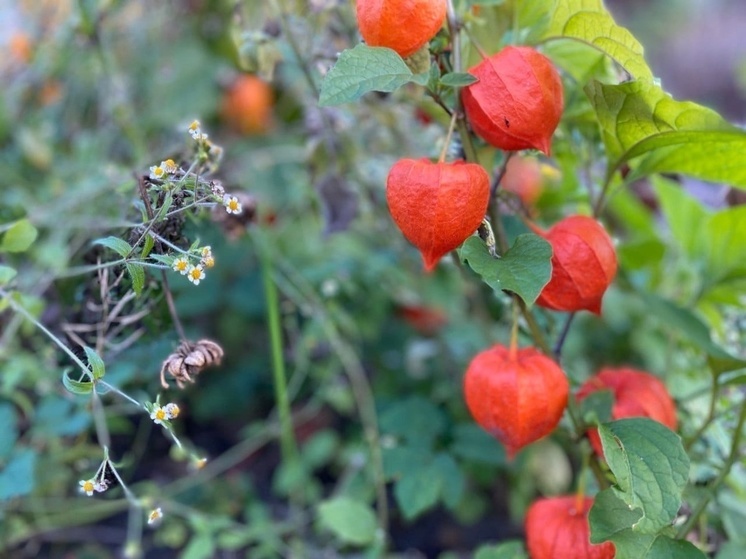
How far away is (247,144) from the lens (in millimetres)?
1696

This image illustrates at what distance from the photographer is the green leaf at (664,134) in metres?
0.58

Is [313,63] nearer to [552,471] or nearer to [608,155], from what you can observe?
[608,155]

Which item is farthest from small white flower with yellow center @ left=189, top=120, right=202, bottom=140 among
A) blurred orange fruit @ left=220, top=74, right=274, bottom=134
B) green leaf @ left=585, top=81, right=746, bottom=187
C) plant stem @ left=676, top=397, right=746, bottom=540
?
blurred orange fruit @ left=220, top=74, right=274, bottom=134

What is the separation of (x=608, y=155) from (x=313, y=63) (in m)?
0.44

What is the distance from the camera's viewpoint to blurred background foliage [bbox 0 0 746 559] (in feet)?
2.90

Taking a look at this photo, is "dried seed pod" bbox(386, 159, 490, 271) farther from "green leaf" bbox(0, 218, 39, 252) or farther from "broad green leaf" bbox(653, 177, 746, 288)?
"broad green leaf" bbox(653, 177, 746, 288)

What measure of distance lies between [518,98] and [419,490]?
0.54 m

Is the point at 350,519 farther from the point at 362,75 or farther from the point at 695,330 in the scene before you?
the point at 362,75

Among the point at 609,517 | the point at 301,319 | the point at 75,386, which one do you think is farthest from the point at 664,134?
the point at 301,319

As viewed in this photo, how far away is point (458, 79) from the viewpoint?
0.59 meters

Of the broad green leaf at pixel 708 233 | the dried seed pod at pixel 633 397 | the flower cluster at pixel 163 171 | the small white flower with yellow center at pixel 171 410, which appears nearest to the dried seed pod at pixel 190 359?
the small white flower with yellow center at pixel 171 410

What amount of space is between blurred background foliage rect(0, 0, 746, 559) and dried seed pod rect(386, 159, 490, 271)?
0.16 metres

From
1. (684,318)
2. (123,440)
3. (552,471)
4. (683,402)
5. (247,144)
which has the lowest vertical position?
(123,440)

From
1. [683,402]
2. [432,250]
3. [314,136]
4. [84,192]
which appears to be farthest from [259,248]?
[683,402]
